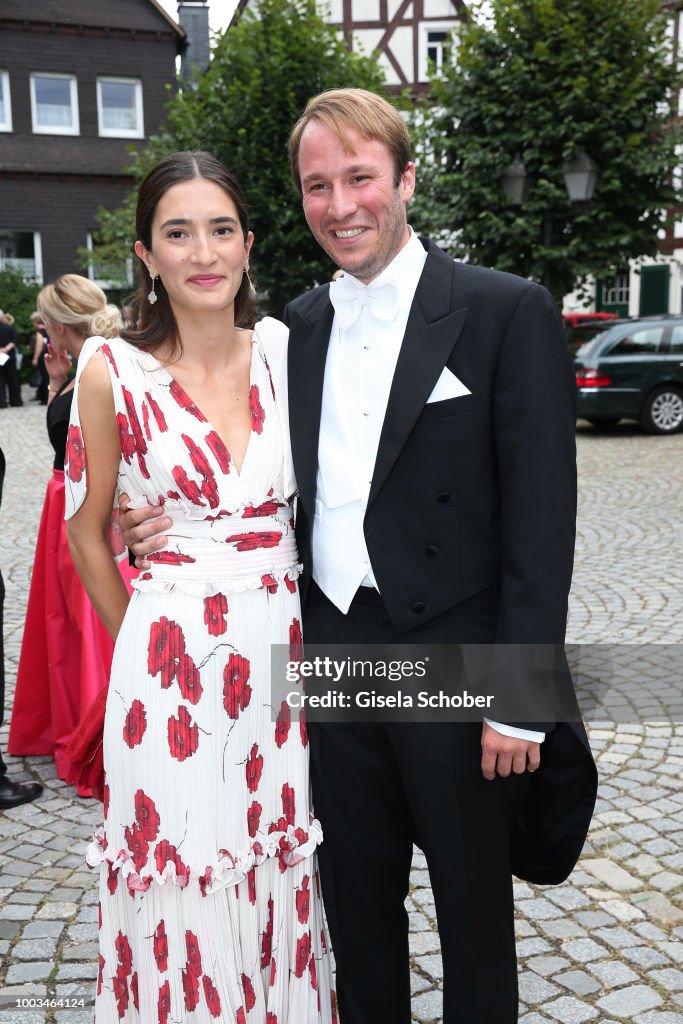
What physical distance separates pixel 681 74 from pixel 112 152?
16.1 metres

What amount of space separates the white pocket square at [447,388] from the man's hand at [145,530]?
678 millimetres

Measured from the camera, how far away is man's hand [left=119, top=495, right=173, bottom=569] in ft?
7.38

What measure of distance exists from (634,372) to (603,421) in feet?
4.01

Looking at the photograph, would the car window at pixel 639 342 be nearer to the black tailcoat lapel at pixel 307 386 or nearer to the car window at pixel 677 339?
the car window at pixel 677 339

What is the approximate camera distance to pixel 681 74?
52.2 feet

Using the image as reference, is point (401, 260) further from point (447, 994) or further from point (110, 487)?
point (447, 994)

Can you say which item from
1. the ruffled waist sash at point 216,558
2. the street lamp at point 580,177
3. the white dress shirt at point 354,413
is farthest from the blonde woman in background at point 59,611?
the street lamp at point 580,177

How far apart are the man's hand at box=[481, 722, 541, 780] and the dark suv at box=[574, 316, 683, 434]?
12160 millimetres

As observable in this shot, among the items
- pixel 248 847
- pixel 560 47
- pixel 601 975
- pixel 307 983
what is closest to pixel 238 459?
pixel 248 847

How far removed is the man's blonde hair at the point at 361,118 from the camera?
2.09m

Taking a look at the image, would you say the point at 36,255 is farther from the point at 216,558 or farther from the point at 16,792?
the point at 216,558

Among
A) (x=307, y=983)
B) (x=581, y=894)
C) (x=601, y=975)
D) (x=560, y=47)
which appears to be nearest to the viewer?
(x=307, y=983)

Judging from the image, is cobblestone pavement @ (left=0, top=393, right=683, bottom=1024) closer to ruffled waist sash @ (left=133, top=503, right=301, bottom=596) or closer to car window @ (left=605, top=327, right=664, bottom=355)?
ruffled waist sash @ (left=133, top=503, right=301, bottom=596)

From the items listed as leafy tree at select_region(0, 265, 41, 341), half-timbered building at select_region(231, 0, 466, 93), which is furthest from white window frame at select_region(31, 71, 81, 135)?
half-timbered building at select_region(231, 0, 466, 93)
